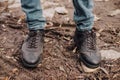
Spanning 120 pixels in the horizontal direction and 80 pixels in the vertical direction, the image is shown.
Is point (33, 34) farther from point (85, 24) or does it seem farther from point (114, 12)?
point (114, 12)

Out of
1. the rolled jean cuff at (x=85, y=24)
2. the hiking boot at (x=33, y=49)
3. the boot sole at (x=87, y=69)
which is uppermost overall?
the rolled jean cuff at (x=85, y=24)

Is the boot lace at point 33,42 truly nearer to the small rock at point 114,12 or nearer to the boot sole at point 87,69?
the boot sole at point 87,69

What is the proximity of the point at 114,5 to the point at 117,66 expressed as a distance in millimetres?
1206

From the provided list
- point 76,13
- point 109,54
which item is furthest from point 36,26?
point 109,54

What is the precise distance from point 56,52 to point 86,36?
0.35 meters

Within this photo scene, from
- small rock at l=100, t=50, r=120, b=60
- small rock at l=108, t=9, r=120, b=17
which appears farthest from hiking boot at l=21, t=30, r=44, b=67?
small rock at l=108, t=9, r=120, b=17

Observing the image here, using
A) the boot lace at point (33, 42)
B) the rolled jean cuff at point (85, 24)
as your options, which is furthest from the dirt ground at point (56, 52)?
the rolled jean cuff at point (85, 24)

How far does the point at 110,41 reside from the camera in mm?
2773

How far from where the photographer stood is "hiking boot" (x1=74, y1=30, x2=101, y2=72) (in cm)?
232

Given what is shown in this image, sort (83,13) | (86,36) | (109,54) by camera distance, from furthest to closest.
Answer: (109,54) → (86,36) → (83,13)

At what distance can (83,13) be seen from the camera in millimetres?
2258

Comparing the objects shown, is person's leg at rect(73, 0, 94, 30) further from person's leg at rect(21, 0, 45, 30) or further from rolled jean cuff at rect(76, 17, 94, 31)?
person's leg at rect(21, 0, 45, 30)

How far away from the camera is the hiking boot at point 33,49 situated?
7.61 ft

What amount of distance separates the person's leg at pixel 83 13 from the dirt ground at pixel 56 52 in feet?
0.97
